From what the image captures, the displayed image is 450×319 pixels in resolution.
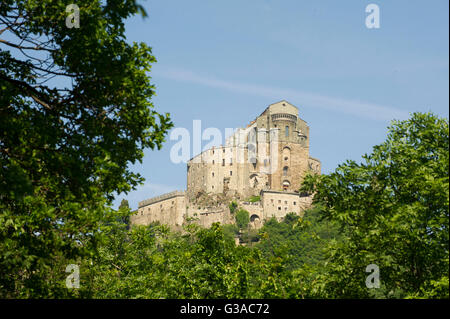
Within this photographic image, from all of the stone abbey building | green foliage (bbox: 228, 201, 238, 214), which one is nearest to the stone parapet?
the stone abbey building

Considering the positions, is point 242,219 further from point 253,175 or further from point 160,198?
point 160,198

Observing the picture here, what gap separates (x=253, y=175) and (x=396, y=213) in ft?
368

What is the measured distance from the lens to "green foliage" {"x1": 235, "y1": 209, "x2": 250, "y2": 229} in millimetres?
120125

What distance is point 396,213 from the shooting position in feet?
62.5

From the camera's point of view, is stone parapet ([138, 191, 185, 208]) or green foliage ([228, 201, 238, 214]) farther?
stone parapet ([138, 191, 185, 208])

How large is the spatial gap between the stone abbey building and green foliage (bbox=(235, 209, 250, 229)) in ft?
6.28

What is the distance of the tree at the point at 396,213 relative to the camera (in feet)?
60.2

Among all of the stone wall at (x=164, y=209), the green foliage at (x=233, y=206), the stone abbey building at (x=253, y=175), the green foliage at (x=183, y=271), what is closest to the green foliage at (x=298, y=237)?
the stone abbey building at (x=253, y=175)

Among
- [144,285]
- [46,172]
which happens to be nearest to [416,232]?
[46,172]

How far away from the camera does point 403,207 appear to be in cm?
1892

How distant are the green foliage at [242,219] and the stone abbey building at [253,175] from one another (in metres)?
1.92

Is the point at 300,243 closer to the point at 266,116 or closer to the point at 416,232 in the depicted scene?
the point at 266,116

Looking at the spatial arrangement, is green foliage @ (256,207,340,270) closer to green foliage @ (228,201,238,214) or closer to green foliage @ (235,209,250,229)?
green foliage @ (235,209,250,229)
